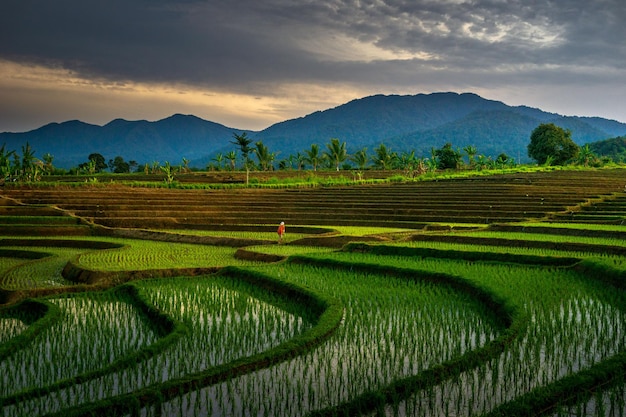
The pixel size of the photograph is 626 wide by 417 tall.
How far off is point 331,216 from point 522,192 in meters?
11.5

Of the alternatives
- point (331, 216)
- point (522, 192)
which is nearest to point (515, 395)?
point (331, 216)

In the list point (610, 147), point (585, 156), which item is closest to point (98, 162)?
point (585, 156)

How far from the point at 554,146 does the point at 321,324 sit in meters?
75.6

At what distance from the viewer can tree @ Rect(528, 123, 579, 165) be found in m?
75.8

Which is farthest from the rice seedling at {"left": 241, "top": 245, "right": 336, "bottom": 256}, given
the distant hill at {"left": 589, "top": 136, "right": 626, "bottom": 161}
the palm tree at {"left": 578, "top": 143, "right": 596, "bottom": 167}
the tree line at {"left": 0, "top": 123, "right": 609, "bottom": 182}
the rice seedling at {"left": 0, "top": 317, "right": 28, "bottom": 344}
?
the distant hill at {"left": 589, "top": 136, "right": 626, "bottom": 161}

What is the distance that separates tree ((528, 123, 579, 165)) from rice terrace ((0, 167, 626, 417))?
59.6m

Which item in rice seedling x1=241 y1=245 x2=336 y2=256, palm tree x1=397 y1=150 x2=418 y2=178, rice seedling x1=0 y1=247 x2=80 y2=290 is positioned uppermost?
palm tree x1=397 y1=150 x2=418 y2=178

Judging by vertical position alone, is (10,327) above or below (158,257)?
above

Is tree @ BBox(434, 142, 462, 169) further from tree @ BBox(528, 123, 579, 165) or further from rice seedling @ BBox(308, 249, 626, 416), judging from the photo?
rice seedling @ BBox(308, 249, 626, 416)

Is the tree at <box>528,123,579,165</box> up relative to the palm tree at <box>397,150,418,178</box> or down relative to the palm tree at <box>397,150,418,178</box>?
up

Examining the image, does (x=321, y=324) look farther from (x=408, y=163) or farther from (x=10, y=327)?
(x=408, y=163)

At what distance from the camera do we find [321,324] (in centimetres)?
827

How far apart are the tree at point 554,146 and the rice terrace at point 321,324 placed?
59.6 m

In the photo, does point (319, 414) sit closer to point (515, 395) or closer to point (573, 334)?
point (515, 395)
